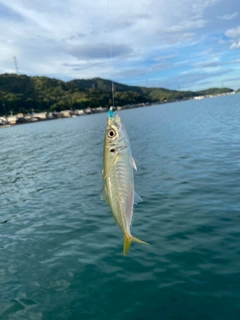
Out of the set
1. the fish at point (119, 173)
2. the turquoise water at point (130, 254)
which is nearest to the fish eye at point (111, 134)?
the fish at point (119, 173)

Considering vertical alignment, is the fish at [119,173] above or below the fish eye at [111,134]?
below

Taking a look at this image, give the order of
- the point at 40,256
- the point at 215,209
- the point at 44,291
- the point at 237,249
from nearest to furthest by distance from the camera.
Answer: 1. the point at 44,291
2. the point at 237,249
3. the point at 40,256
4. the point at 215,209

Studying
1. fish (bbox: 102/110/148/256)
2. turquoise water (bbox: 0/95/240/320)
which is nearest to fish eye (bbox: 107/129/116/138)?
fish (bbox: 102/110/148/256)

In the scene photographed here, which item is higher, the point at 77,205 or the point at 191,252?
the point at 191,252

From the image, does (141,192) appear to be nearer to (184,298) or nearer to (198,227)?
→ (198,227)

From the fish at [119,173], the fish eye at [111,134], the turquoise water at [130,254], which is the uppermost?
the fish eye at [111,134]

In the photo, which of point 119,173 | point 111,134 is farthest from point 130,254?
point 111,134

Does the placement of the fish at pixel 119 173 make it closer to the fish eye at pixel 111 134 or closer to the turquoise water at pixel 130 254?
the fish eye at pixel 111 134

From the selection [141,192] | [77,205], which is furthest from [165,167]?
[77,205]
